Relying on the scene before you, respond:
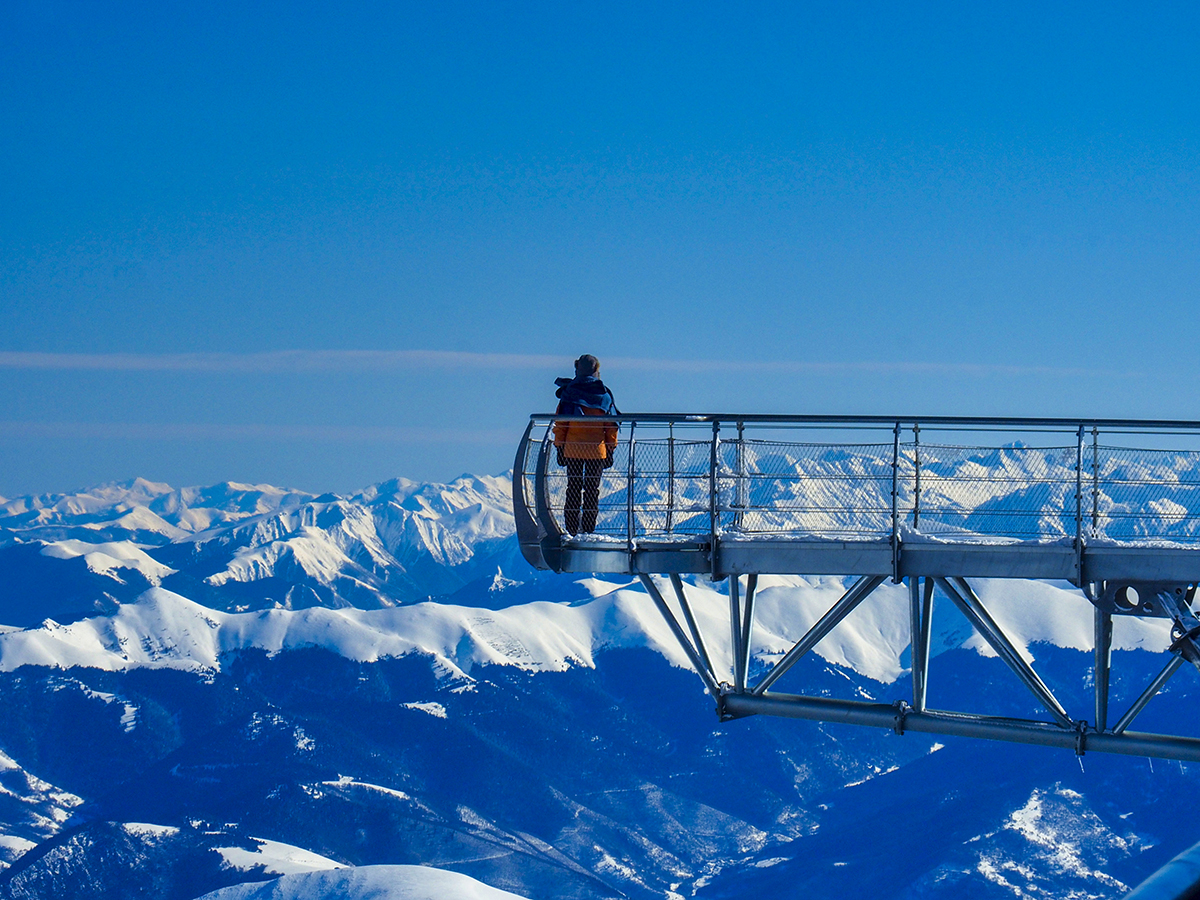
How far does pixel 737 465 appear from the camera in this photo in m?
18.8

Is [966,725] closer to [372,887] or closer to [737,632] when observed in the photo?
[737,632]

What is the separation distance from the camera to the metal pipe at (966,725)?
15.7m

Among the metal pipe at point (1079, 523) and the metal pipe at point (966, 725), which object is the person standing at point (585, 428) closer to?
the metal pipe at point (966, 725)

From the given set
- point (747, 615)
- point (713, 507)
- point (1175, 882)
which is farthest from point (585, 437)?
point (1175, 882)

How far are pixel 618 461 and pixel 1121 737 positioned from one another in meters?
7.15

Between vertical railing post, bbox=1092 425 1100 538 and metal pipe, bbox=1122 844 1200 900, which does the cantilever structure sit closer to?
vertical railing post, bbox=1092 425 1100 538

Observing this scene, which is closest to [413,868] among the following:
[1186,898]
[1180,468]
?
[1180,468]

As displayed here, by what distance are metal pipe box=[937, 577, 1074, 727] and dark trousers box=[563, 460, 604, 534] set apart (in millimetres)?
4593

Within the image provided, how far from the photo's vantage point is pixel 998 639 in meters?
16.7

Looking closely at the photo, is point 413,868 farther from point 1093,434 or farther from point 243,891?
point 1093,434

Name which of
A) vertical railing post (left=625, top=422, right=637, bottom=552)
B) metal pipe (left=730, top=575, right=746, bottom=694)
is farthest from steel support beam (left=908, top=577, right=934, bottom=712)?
vertical railing post (left=625, top=422, right=637, bottom=552)

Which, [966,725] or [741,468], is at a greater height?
[741,468]

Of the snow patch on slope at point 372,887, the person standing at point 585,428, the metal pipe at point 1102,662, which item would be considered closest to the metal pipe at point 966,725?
the metal pipe at point 1102,662

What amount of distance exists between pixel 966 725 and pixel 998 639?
113 cm
